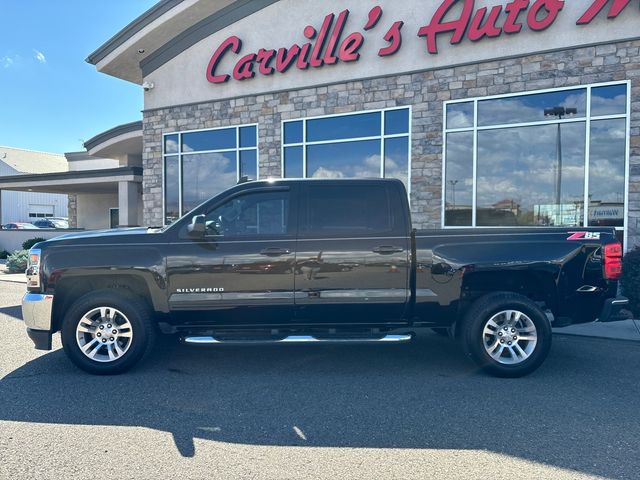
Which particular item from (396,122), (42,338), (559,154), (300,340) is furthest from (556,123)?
(42,338)

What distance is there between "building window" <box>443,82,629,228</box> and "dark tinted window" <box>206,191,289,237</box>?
6.83m

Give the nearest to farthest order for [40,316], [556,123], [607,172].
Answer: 1. [40,316]
2. [607,172]
3. [556,123]

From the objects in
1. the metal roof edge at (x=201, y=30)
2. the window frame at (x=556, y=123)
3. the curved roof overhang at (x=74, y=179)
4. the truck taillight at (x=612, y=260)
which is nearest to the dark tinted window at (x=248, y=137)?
the metal roof edge at (x=201, y=30)

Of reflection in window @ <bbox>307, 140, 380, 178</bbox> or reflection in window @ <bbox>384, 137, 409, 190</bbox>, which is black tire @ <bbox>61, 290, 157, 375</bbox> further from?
reflection in window @ <bbox>384, 137, 409, 190</bbox>

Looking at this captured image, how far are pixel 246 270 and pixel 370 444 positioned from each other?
218cm

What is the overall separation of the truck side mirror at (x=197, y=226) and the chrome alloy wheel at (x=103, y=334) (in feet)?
3.74

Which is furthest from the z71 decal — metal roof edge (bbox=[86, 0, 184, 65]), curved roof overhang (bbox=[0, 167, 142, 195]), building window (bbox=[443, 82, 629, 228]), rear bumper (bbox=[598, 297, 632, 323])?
curved roof overhang (bbox=[0, 167, 142, 195])

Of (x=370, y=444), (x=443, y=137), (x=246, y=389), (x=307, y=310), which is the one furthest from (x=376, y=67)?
(x=370, y=444)

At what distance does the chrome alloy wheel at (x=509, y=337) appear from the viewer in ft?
16.0

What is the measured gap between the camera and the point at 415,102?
11148 mm

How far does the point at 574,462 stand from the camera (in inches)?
126

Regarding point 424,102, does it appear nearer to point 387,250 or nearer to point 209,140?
point 209,140

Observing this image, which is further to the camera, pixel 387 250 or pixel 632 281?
pixel 632 281

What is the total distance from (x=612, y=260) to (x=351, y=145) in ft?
25.7
